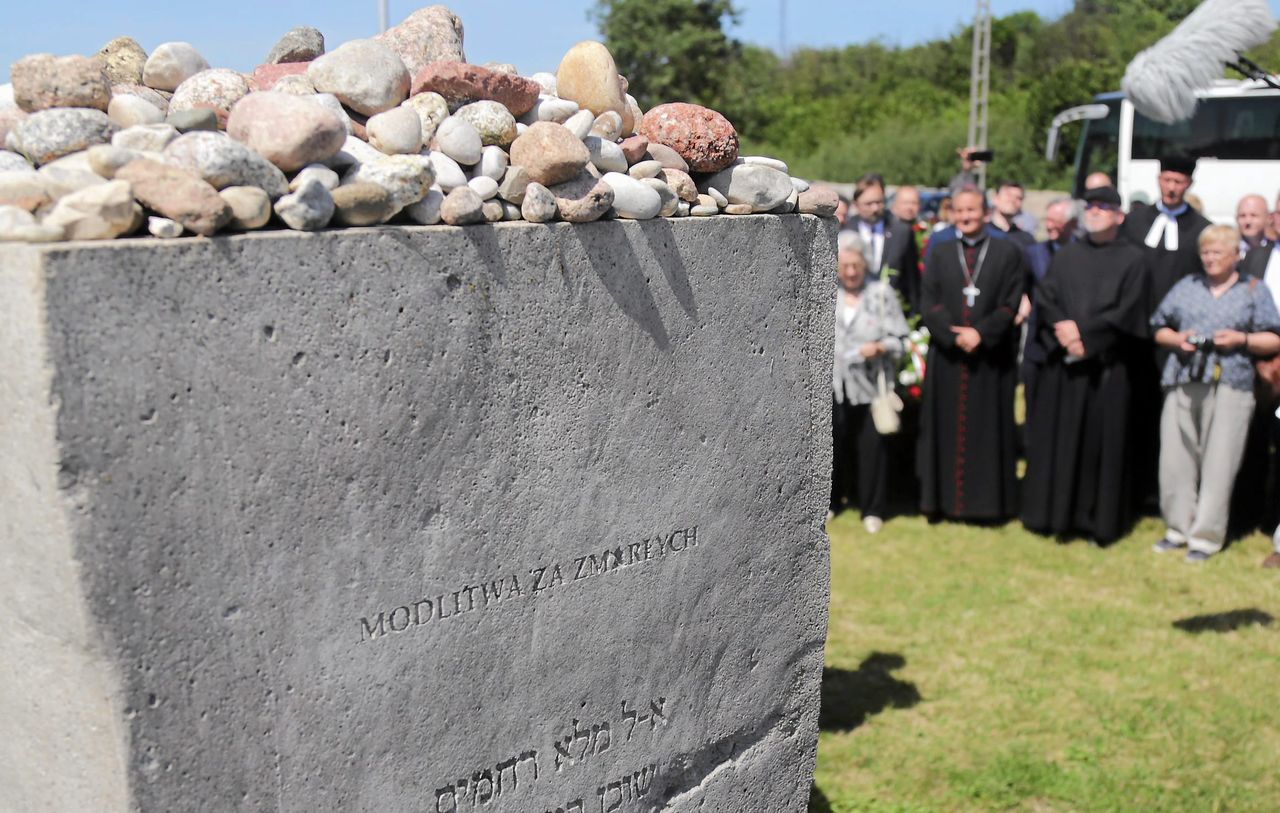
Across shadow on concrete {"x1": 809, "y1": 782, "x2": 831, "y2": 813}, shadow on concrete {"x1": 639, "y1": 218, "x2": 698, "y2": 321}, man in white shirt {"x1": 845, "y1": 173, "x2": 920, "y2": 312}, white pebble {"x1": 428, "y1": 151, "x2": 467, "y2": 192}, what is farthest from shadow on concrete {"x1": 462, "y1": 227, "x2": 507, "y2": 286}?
man in white shirt {"x1": 845, "y1": 173, "x2": 920, "y2": 312}

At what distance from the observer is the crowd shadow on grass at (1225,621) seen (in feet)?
17.8

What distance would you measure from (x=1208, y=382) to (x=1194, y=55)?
1.68 m

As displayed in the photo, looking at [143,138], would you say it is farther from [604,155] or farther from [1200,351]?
[1200,351]

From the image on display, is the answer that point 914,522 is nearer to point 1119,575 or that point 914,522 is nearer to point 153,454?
point 1119,575

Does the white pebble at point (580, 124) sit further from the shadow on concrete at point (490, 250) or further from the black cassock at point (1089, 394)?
the black cassock at point (1089, 394)

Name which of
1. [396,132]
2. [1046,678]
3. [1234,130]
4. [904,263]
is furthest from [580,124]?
[1234,130]

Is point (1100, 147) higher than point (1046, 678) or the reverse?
higher

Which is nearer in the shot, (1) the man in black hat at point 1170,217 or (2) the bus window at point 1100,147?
(1) the man in black hat at point 1170,217

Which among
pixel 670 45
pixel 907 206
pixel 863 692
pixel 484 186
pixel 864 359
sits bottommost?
pixel 863 692

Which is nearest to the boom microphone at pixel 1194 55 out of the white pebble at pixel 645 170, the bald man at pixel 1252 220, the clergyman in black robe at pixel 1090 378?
the clergyman in black robe at pixel 1090 378

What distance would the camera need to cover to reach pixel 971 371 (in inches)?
278

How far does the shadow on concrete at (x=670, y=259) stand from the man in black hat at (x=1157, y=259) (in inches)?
185

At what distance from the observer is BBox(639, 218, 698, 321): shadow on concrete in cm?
259

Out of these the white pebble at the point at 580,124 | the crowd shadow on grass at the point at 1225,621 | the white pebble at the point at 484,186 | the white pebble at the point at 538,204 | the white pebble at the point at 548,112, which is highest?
the white pebble at the point at 548,112
